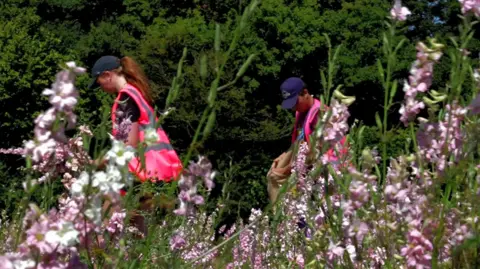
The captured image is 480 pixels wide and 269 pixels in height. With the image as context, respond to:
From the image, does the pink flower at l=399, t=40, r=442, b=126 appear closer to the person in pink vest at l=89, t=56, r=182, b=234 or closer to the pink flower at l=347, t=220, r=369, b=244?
the pink flower at l=347, t=220, r=369, b=244

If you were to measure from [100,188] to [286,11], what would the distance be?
3078 centimetres

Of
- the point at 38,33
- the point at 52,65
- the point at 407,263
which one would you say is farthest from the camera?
the point at 38,33

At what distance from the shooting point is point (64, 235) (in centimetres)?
183

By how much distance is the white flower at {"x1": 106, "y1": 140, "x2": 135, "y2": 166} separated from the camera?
76.4 inches

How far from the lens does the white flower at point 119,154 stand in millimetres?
1940

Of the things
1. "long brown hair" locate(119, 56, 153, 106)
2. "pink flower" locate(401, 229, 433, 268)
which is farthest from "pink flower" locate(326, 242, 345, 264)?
"long brown hair" locate(119, 56, 153, 106)

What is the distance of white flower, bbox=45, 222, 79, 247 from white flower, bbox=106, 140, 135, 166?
165 millimetres

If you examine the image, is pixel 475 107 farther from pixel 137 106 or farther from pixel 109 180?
pixel 137 106

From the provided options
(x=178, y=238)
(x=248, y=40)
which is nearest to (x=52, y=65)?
(x=248, y=40)

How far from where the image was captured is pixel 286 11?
32.4m

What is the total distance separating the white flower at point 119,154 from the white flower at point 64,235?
0.17 metres

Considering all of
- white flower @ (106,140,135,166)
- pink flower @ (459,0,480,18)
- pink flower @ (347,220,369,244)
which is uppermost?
pink flower @ (459,0,480,18)

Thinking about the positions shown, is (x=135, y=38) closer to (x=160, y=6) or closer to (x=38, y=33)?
(x=160, y=6)

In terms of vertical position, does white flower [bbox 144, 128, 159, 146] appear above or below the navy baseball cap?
above
